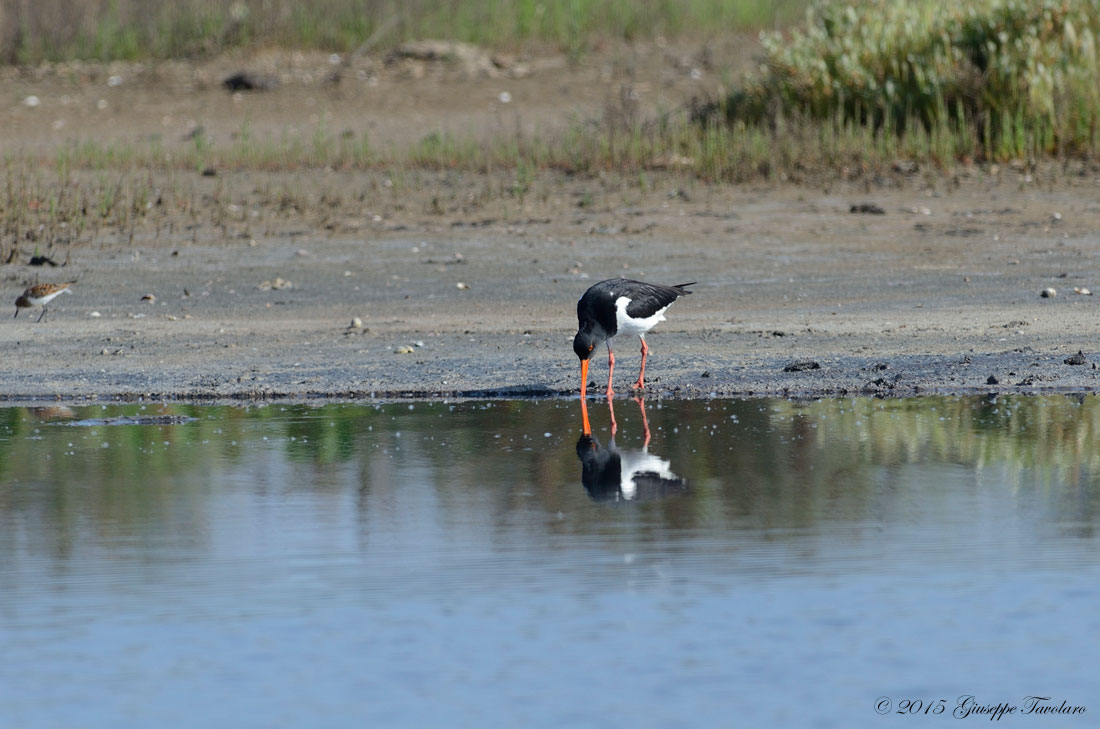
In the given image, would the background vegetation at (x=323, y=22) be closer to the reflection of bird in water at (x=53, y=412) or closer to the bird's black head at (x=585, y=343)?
the bird's black head at (x=585, y=343)

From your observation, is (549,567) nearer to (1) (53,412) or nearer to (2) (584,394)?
(2) (584,394)

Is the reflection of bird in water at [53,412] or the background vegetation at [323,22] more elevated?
the background vegetation at [323,22]

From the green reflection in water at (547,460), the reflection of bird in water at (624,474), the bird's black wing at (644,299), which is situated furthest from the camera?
the bird's black wing at (644,299)

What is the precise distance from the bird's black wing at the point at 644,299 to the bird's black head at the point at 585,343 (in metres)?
0.23

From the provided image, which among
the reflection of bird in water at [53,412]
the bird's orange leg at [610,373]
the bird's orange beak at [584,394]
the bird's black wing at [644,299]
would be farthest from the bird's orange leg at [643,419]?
the reflection of bird in water at [53,412]

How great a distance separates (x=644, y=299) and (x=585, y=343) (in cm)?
46

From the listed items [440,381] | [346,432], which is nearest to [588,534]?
[346,432]

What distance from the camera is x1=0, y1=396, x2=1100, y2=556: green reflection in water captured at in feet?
21.3

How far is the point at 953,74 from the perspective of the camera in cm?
→ 1553

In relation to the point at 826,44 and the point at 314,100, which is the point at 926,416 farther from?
the point at 314,100

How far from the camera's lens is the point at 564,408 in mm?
8828

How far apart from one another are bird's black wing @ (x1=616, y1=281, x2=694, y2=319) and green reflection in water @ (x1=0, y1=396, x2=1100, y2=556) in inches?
20.4

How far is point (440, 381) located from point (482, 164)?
6712 mm

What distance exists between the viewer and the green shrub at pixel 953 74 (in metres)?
15.2
